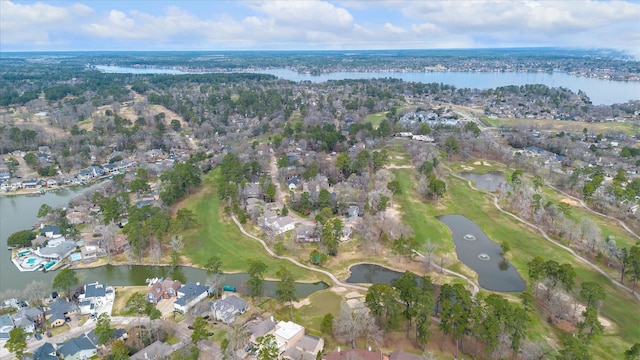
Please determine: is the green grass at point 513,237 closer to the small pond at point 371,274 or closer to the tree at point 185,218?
the small pond at point 371,274

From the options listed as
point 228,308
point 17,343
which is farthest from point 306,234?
point 17,343

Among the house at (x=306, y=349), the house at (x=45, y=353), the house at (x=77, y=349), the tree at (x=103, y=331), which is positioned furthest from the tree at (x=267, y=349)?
the house at (x=45, y=353)

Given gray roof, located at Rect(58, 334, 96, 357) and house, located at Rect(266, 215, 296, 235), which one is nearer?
gray roof, located at Rect(58, 334, 96, 357)

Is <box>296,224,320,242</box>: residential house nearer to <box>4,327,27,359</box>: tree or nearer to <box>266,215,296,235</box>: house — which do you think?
<box>266,215,296,235</box>: house

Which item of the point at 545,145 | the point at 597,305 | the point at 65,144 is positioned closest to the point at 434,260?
the point at 597,305

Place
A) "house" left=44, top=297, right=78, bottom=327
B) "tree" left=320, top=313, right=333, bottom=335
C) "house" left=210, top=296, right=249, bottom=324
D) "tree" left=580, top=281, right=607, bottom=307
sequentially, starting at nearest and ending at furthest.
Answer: "tree" left=320, top=313, right=333, bottom=335, "tree" left=580, top=281, right=607, bottom=307, "house" left=44, top=297, right=78, bottom=327, "house" left=210, top=296, right=249, bottom=324

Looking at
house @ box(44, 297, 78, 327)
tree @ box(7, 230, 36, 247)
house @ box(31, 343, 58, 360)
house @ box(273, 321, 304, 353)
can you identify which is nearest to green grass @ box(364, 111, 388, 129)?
tree @ box(7, 230, 36, 247)
